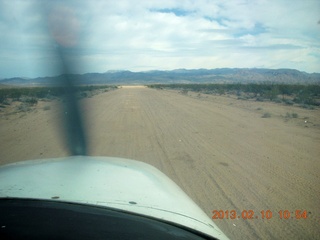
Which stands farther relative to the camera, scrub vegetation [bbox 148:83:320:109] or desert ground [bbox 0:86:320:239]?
scrub vegetation [bbox 148:83:320:109]

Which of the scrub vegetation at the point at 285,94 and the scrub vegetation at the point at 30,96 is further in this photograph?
the scrub vegetation at the point at 285,94

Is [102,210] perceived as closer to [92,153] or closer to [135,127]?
[92,153]
